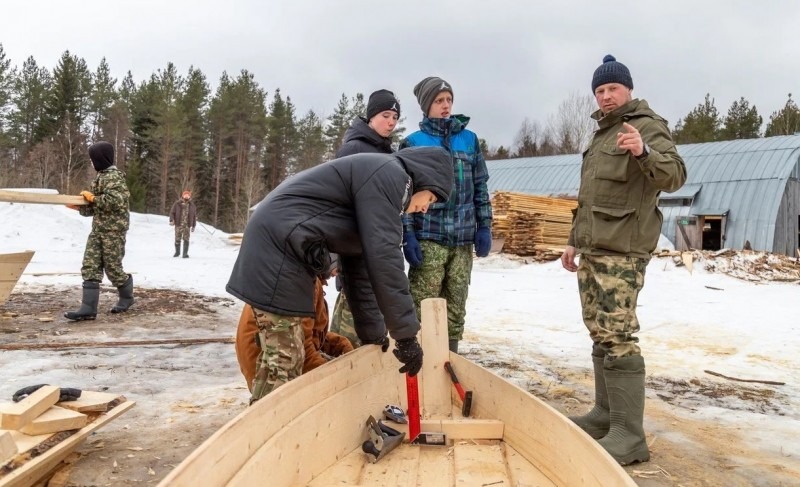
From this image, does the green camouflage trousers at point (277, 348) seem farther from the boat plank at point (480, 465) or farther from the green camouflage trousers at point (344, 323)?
the green camouflage trousers at point (344, 323)

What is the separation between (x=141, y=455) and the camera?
2.89 meters

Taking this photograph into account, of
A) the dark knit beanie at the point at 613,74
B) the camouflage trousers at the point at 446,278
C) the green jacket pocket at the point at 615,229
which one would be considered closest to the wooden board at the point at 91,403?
the camouflage trousers at the point at 446,278

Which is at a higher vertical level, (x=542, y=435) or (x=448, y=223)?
(x=448, y=223)

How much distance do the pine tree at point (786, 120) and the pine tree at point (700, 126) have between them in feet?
12.3

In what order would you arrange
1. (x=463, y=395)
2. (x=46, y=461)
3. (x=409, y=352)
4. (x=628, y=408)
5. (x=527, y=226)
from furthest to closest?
(x=527, y=226) < (x=463, y=395) < (x=628, y=408) < (x=409, y=352) < (x=46, y=461)

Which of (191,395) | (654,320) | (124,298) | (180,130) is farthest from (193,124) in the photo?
(191,395)

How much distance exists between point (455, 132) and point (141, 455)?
2.69 m

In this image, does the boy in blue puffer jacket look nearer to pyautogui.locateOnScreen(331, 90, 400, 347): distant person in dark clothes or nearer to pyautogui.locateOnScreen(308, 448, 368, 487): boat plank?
pyautogui.locateOnScreen(331, 90, 400, 347): distant person in dark clothes

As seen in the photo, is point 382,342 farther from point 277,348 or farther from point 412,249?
point 412,249

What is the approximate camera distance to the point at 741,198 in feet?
67.2

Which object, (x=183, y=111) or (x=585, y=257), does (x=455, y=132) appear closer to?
(x=585, y=257)

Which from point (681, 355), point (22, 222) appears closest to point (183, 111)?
point (22, 222)

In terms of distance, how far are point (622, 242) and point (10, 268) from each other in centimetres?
570

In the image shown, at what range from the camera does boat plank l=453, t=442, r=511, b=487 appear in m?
2.39
